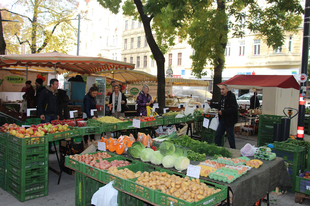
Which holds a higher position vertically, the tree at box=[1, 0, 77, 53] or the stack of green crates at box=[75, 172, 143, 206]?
the tree at box=[1, 0, 77, 53]

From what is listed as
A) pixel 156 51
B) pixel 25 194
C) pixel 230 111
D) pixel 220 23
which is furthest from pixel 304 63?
pixel 25 194

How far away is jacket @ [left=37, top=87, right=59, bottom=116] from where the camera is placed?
6035 millimetres

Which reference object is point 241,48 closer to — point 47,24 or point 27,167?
point 47,24

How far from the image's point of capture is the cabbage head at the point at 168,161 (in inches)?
135

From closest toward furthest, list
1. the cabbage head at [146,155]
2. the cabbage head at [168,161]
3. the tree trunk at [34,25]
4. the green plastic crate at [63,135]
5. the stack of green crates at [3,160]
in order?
the cabbage head at [168,161] → the cabbage head at [146,155] → the green plastic crate at [63,135] → the stack of green crates at [3,160] → the tree trunk at [34,25]

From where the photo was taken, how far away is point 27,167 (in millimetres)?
4117

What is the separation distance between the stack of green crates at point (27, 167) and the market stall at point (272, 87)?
7721 mm

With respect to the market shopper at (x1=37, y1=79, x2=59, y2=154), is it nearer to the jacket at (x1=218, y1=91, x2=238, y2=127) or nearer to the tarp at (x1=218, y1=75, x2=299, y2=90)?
the jacket at (x1=218, y1=91, x2=238, y2=127)

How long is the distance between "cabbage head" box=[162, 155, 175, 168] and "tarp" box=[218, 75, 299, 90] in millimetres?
6811

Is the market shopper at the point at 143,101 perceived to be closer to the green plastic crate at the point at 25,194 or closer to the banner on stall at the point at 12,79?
the green plastic crate at the point at 25,194

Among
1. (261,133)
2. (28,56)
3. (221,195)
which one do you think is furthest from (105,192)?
(261,133)

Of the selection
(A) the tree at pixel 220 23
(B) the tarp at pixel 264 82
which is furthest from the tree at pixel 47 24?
(B) the tarp at pixel 264 82

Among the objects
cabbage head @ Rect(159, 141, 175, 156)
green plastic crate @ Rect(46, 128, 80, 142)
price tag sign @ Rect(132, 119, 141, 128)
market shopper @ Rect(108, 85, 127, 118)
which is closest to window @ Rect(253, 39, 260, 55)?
market shopper @ Rect(108, 85, 127, 118)

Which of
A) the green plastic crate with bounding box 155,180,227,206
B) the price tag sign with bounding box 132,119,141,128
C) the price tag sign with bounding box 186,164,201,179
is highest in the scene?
the price tag sign with bounding box 132,119,141,128
